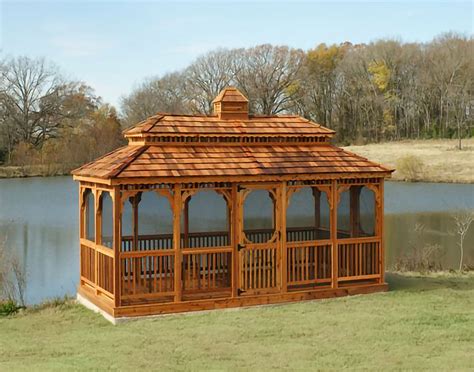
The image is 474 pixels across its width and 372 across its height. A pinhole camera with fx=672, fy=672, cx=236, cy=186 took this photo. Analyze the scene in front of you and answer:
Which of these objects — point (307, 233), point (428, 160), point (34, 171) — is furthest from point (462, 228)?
point (34, 171)

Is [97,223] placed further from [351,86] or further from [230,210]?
[351,86]

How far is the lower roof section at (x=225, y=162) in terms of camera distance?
9773mm

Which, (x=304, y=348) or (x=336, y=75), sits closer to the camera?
(x=304, y=348)

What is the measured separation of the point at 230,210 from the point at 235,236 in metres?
0.41

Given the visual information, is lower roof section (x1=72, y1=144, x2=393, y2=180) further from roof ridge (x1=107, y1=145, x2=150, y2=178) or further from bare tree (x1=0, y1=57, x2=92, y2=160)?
bare tree (x1=0, y1=57, x2=92, y2=160)

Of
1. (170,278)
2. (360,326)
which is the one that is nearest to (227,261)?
(170,278)

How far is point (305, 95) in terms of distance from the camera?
5778 centimetres

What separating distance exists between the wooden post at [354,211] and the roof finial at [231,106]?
2342 mm

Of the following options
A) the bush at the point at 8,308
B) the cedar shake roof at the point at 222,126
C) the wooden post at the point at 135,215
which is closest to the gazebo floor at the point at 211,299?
the bush at the point at 8,308

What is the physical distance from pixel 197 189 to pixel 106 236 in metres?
2.05

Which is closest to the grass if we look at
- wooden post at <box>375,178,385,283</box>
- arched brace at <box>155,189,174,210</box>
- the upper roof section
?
wooden post at <box>375,178,385,283</box>

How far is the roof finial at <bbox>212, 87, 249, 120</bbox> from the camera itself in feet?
37.6

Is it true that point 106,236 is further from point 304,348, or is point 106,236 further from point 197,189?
point 304,348

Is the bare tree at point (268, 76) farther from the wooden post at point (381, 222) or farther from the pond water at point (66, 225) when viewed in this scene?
the wooden post at point (381, 222)
